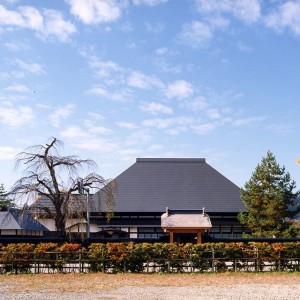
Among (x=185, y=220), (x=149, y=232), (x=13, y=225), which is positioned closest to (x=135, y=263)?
(x=185, y=220)

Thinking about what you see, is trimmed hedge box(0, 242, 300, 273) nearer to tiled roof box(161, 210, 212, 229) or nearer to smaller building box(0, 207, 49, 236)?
tiled roof box(161, 210, 212, 229)

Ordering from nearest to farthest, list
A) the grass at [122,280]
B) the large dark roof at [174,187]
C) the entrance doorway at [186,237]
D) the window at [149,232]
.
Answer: the grass at [122,280] → the entrance doorway at [186,237] → the window at [149,232] → the large dark roof at [174,187]

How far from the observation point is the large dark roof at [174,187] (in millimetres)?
34094

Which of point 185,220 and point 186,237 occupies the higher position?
point 185,220

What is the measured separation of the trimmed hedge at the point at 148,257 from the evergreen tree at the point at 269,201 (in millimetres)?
10497

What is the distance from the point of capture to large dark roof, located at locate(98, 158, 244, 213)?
3409cm

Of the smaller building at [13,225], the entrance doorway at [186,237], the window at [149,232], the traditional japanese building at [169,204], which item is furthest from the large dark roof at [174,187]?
the smaller building at [13,225]

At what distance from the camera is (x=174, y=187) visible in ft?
121

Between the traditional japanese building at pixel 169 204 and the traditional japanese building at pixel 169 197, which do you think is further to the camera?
the traditional japanese building at pixel 169 197

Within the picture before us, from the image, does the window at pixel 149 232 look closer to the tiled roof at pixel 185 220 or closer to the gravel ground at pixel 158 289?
the tiled roof at pixel 185 220

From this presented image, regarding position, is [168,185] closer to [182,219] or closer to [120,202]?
[120,202]

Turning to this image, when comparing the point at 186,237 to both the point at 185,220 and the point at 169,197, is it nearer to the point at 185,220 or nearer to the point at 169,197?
the point at 185,220

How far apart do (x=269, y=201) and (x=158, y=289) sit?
17145mm

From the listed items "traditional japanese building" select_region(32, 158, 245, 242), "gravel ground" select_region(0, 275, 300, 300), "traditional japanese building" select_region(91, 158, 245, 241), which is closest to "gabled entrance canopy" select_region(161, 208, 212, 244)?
"traditional japanese building" select_region(32, 158, 245, 242)
